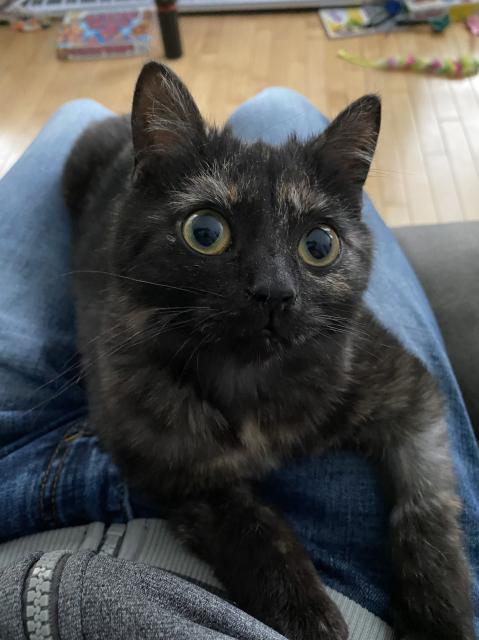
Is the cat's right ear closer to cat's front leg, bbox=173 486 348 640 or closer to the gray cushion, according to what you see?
cat's front leg, bbox=173 486 348 640

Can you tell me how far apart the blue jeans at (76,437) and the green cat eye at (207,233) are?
476 millimetres

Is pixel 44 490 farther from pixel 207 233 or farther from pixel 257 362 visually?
pixel 207 233

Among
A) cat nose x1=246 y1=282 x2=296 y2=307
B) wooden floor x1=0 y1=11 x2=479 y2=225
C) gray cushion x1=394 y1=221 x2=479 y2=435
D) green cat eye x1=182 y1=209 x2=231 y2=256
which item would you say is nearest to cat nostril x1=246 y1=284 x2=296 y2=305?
cat nose x1=246 y1=282 x2=296 y2=307

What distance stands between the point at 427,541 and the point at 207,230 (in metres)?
0.67

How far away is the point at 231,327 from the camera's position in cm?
80

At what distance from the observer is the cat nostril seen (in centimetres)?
76

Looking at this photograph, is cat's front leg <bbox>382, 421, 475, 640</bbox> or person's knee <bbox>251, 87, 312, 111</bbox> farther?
person's knee <bbox>251, 87, 312, 111</bbox>

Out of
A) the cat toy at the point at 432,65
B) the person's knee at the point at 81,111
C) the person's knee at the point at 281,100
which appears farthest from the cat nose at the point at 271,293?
the cat toy at the point at 432,65

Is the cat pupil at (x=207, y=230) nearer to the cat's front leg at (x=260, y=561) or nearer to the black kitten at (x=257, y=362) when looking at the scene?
the black kitten at (x=257, y=362)

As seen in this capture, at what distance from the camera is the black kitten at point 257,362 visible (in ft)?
2.74

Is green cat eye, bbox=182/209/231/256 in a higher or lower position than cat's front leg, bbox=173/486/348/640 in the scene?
higher

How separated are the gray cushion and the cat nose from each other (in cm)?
68

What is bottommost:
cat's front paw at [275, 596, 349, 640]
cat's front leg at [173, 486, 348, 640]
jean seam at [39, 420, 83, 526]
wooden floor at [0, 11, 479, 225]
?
cat's front paw at [275, 596, 349, 640]

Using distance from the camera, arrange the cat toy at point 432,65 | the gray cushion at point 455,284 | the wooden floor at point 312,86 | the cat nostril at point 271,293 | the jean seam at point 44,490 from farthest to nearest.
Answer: the cat toy at point 432,65 < the wooden floor at point 312,86 < the gray cushion at point 455,284 < the jean seam at point 44,490 < the cat nostril at point 271,293
